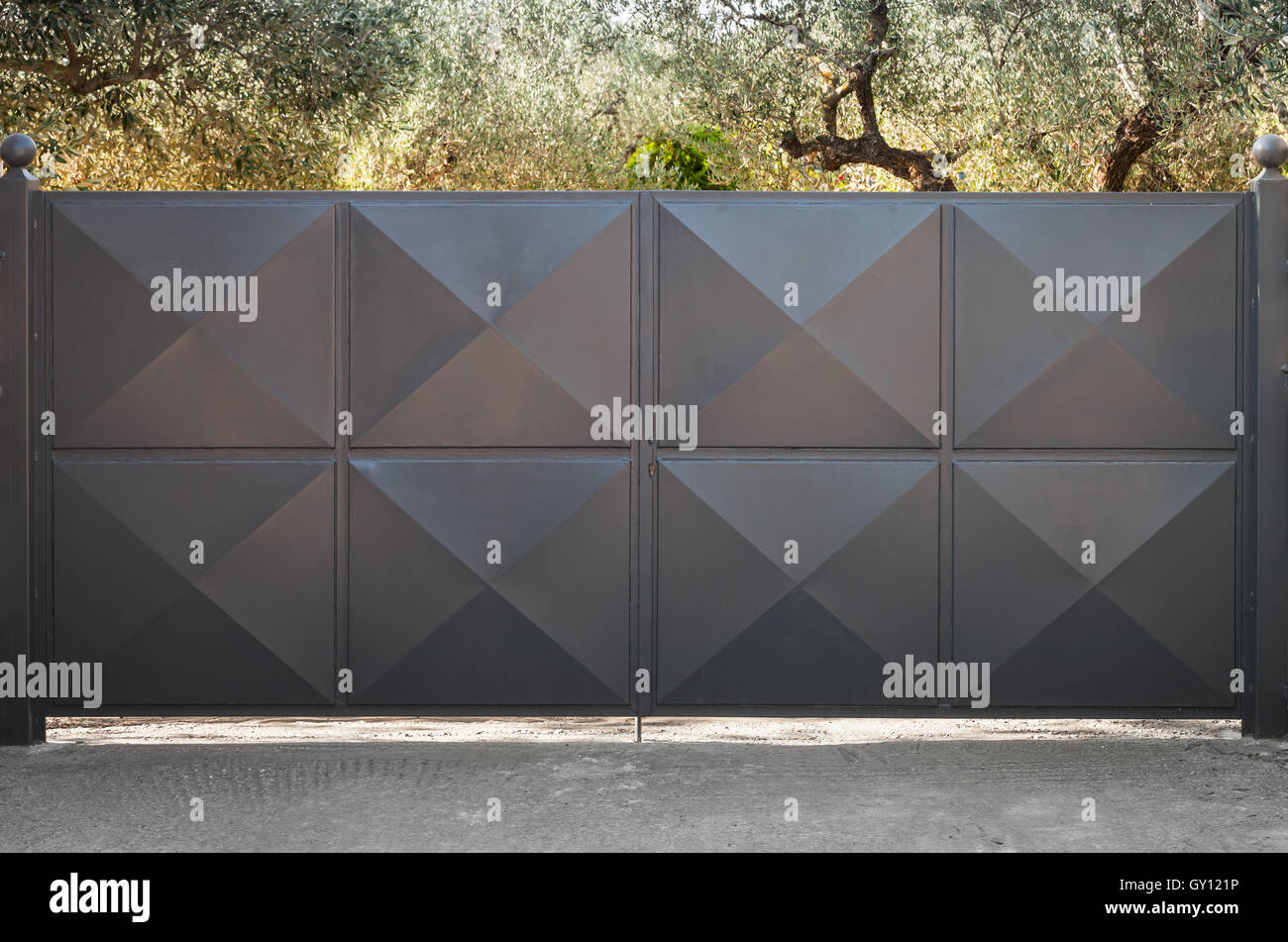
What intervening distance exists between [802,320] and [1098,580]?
1.70 metres

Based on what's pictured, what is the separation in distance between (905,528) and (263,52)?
21.1 ft

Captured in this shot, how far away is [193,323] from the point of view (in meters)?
4.75

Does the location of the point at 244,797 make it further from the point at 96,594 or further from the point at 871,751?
the point at 871,751

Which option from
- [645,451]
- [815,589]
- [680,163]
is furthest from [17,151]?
[680,163]

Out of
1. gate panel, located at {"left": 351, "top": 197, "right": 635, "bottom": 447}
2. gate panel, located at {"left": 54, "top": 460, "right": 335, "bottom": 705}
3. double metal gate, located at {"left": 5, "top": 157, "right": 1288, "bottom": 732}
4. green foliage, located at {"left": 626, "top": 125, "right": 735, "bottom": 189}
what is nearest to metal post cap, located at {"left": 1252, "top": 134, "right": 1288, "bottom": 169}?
double metal gate, located at {"left": 5, "top": 157, "right": 1288, "bottom": 732}

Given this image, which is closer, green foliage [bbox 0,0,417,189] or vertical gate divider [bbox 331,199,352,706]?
vertical gate divider [bbox 331,199,352,706]

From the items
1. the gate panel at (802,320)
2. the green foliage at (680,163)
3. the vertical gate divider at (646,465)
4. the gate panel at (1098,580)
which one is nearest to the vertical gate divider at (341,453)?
the vertical gate divider at (646,465)

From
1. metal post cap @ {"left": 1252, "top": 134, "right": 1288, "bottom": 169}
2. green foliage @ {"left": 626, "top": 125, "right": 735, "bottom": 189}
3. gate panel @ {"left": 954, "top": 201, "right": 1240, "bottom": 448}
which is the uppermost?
green foliage @ {"left": 626, "top": 125, "right": 735, "bottom": 189}

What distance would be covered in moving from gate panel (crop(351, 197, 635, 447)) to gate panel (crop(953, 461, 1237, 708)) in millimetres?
1700

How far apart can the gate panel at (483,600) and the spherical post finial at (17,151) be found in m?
1.95

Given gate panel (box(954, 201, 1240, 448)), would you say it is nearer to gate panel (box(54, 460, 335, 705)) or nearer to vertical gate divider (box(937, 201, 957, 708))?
vertical gate divider (box(937, 201, 957, 708))

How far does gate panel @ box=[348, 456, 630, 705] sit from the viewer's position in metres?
4.77

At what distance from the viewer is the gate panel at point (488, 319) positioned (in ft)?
15.6

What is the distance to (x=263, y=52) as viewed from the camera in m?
8.38
